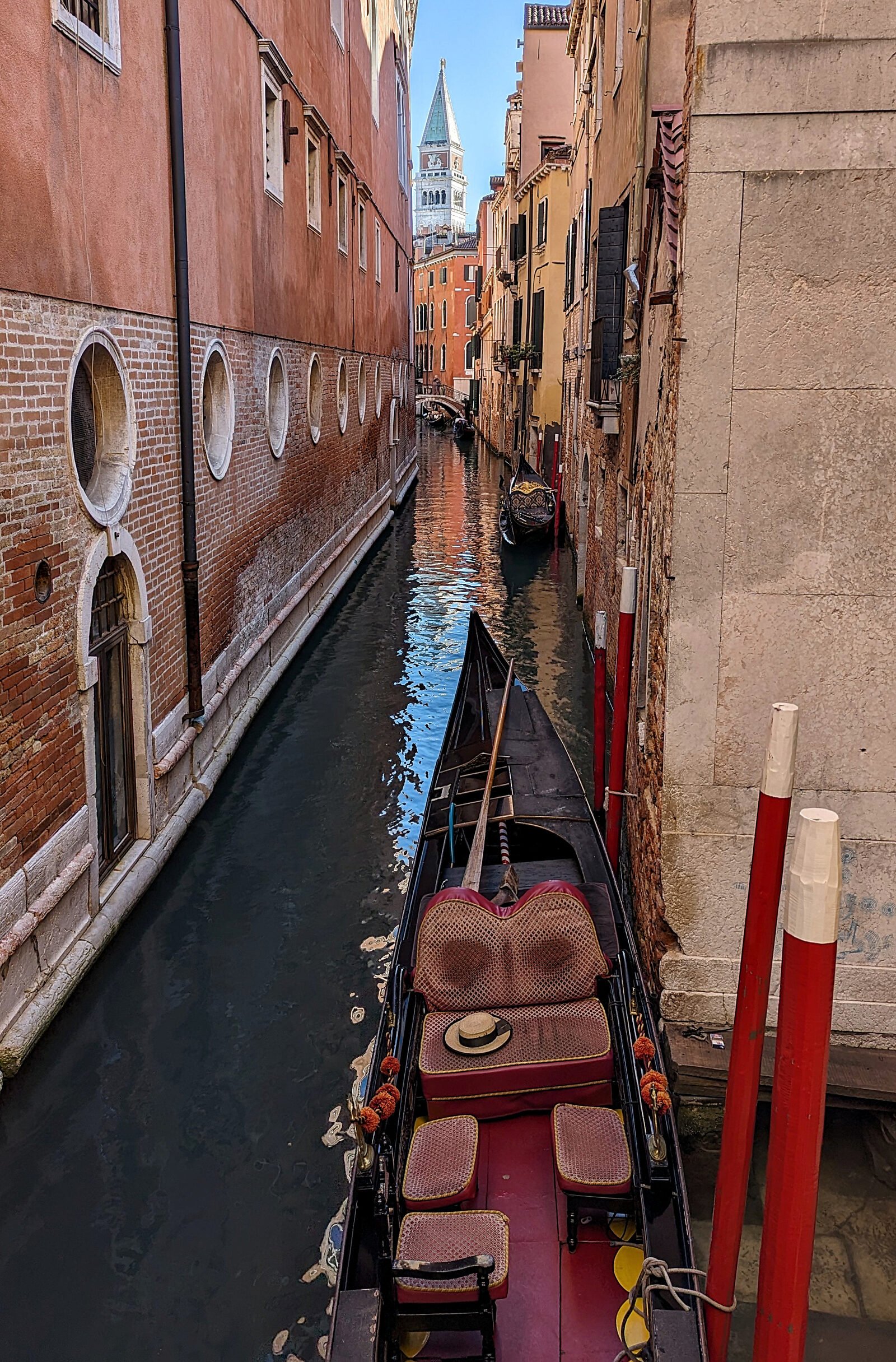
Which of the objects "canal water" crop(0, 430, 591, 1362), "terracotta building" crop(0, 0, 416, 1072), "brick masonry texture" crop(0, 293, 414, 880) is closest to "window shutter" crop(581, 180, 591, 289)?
"terracotta building" crop(0, 0, 416, 1072)

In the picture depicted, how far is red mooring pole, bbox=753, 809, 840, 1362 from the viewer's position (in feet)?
Result: 6.98

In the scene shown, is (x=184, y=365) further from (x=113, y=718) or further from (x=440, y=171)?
(x=440, y=171)

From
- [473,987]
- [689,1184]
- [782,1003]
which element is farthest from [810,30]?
[689,1184]

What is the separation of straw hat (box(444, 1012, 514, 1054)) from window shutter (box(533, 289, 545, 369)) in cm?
2335

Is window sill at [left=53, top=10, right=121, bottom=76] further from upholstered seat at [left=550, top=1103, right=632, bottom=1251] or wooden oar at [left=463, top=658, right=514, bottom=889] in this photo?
upholstered seat at [left=550, top=1103, right=632, bottom=1251]

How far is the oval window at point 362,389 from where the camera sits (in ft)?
60.4

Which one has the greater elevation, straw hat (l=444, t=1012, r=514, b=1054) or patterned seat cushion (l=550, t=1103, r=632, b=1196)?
straw hat (l=444, t=1012, r=514, b=1054)

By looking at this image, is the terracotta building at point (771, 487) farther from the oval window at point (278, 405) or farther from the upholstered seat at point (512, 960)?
the oval window at point (278, 405)

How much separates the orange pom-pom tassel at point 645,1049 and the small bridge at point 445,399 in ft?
186

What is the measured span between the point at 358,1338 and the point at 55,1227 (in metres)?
1.84

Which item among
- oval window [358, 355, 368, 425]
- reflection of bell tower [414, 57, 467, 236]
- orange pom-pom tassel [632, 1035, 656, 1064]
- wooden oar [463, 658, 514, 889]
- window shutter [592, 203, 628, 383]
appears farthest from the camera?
reflection of bell tower [414, 57, 467, 236]

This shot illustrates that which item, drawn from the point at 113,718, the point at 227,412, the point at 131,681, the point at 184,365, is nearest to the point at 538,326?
the point at 227,412

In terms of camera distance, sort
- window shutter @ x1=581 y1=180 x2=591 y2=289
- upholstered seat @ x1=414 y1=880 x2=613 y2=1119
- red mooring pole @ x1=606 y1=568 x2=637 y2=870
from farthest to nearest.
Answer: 1. window shutter @ x1=581 y1=180 x2=591 y2=289
2. red mooring pole @ x1=606 y1=568 x2=637 y2=870
3. upholstered seat @ x1=414 y1=880 x2=613 y2=1119

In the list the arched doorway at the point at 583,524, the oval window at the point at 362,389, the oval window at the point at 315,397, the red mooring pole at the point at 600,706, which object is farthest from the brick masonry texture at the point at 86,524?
the oval window at the point at 362,389
